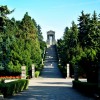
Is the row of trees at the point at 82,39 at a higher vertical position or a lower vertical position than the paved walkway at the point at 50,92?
higher

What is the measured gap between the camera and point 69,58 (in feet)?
201

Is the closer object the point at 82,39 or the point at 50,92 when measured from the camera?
the point at 50,92

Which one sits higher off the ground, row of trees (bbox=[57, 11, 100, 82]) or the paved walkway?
row of trees (bbox=[57, 11, 100, 82])

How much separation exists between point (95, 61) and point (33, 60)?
112 ft

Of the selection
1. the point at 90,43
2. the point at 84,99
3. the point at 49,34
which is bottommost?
the point at 84,99

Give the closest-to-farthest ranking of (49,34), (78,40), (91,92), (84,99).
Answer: (84,99) → (91,92) → (78,40) → (49,34)

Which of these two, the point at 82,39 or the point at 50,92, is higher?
the point at 82,39

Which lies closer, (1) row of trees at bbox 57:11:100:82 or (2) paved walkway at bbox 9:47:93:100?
(2) paved walkway at bbox 9:47:93:100

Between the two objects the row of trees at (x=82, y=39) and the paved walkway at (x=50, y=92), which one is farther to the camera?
the row of trees at (x=82, y=39)

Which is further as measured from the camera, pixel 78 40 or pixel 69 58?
pixel 78 40

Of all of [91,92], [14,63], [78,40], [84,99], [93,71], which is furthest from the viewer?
[78,40]

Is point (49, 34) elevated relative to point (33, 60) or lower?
elevated

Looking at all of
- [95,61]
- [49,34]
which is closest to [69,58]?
[95,61]

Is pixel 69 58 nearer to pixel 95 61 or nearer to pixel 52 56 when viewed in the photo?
pixel 95 61
